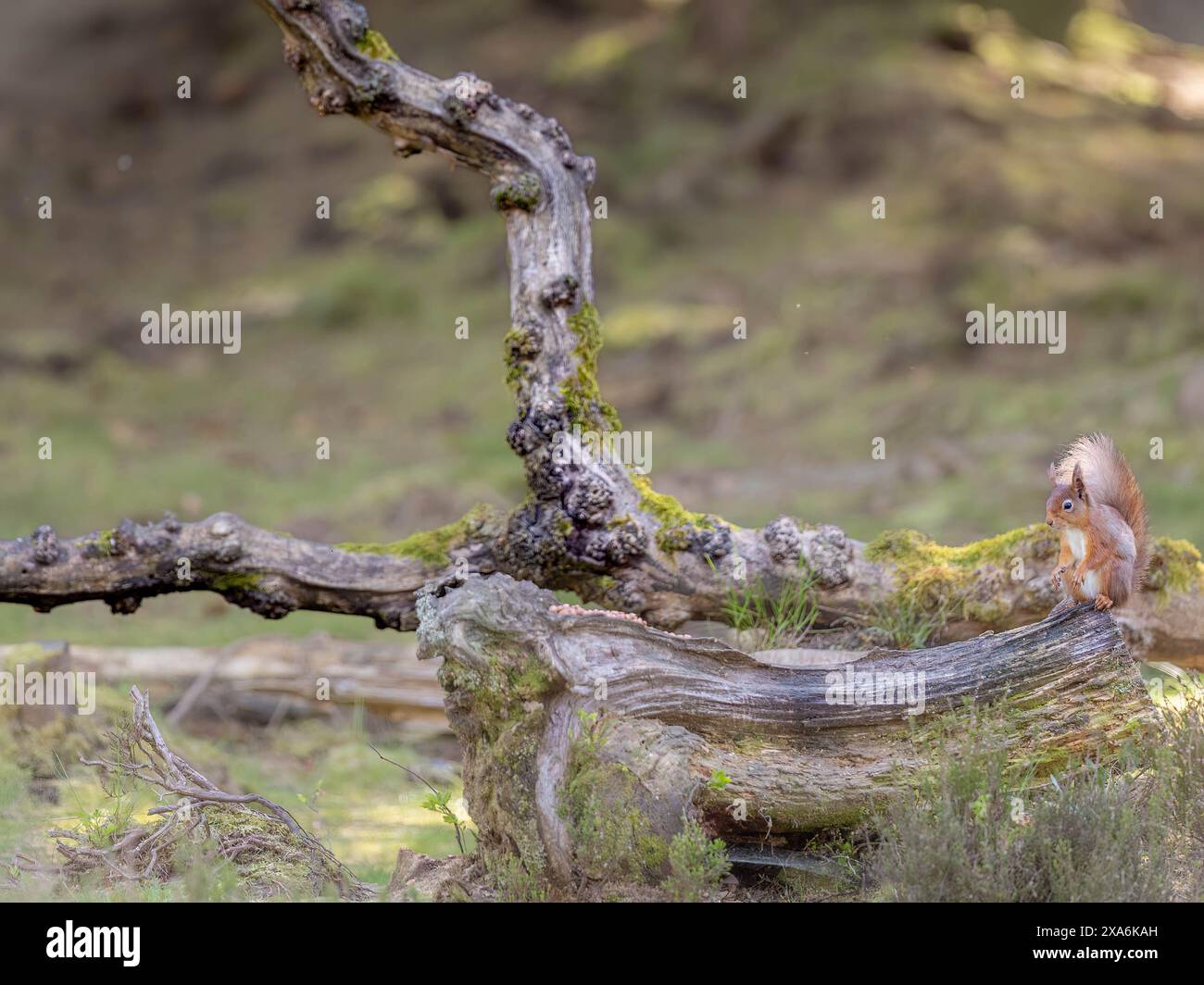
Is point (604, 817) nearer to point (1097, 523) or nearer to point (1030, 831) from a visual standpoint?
point (1030, 831)

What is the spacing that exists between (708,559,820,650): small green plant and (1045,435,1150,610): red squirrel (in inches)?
48.2

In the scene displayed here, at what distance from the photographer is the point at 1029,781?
4.54m

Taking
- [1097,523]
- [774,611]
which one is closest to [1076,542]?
[1097,523]

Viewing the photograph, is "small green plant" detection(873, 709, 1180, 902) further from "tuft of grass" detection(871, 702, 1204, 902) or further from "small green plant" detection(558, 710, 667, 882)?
"small green plant" detection(558, 710, 667, 882)

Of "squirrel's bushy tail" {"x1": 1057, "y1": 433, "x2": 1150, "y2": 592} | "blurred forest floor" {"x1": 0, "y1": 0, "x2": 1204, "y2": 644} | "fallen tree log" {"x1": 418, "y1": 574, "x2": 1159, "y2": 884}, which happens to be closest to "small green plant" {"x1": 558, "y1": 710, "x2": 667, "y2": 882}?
"fallen tree log" {"x1": 418, "y1": 574, "x2": 1159, "y2": 884}

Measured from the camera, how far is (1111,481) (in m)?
5.11

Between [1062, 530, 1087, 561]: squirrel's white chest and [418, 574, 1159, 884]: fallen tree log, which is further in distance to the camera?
[1062, 530, 1087, 561]: squirrel's white chest

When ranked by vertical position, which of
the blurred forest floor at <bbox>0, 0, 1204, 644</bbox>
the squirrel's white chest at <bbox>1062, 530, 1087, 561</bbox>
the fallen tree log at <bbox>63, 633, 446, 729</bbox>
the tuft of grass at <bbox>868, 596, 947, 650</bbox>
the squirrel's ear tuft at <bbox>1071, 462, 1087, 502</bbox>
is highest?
the blurred forest floor at <bbox>0, 0, 1204, 644</bbox>

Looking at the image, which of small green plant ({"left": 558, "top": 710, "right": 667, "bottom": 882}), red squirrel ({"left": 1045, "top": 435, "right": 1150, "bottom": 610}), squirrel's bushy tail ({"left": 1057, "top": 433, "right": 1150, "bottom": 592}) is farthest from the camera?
squirrel's bushy tail ({"left": 1057, "top": 433, "right": 1150, "bottom": 592})

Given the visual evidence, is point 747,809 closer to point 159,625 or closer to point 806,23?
point 159,625

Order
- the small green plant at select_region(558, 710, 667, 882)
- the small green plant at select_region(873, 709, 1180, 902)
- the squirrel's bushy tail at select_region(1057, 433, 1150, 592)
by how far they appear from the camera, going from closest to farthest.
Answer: the small green plant at select_region(873, 709, 1180, 902), the small green plant at select_region(558, 710, 667, 882), the squirrel's bushy tail at select_region(1057, 433, 1150, 592)

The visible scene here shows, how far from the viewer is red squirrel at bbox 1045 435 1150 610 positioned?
4.89 meters

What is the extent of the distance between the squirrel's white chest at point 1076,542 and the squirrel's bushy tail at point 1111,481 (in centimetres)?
17

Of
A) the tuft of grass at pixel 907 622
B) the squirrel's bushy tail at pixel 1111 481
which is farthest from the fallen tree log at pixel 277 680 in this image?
the squirrel's bushy tail at pixel 1111 481
